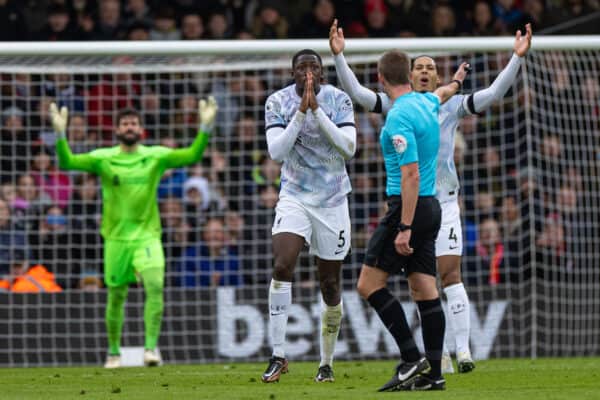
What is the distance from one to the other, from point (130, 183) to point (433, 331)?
591cm

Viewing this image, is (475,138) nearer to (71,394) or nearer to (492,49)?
(492,49)

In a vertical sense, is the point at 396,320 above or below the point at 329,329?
above

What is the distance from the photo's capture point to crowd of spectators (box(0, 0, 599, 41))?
18.8 m

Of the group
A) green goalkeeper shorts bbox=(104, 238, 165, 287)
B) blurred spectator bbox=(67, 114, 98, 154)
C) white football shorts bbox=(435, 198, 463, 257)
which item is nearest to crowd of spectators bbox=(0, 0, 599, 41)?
blurred spectator bbox=(67, 114, 98, 154)

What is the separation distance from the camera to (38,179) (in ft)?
53.5

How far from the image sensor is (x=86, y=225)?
16.3 metres

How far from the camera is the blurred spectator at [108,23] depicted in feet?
61.5

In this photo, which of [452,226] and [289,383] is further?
[452,226]

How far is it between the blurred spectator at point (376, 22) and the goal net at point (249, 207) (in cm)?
200

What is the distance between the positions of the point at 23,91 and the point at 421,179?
9.19 meters

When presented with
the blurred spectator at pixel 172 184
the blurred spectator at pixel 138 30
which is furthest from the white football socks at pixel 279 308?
the blurred spectator at pixel 138 30

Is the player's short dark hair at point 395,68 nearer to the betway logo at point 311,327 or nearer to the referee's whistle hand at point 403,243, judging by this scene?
the referee's whistle hand at point 403,243

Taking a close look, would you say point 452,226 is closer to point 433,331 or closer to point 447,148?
point 447,148

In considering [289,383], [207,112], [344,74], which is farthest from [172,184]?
[289,383]
